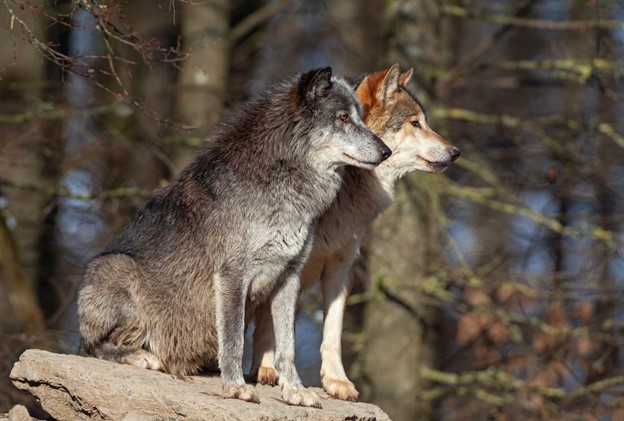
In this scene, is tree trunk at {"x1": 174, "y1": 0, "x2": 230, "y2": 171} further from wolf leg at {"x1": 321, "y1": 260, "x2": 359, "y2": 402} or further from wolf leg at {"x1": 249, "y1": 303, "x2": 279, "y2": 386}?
wolf leg at {"x1": 249, "y1": 303, "x2": 279, "y2": 386}

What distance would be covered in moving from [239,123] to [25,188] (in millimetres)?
5224

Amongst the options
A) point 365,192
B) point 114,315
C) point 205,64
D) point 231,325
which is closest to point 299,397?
point 231,325

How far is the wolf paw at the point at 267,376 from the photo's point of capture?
7.44 meters

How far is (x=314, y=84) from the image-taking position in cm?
698

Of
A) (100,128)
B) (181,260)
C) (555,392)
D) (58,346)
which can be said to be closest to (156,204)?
(181,260)

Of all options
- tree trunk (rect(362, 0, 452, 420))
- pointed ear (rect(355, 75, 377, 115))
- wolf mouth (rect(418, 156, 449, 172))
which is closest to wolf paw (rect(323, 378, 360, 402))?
wolf mouth (rect(418, 156, 449, 172))

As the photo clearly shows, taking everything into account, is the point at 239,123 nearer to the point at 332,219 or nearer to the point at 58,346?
the point at 332,219

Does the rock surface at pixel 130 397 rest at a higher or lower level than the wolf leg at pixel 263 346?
lower

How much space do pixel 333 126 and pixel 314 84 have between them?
328 mm

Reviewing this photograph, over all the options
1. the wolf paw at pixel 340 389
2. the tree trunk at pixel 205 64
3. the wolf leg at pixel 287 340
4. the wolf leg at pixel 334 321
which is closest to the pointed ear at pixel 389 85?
the wolf leg at pixel 334 321

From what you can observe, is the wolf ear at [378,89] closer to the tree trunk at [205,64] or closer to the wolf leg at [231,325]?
the wolf leg at [231,325]

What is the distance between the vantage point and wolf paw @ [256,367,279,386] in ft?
24.4

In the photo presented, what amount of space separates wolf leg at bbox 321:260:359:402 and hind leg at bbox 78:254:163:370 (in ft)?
4.30

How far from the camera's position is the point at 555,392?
1198cm
